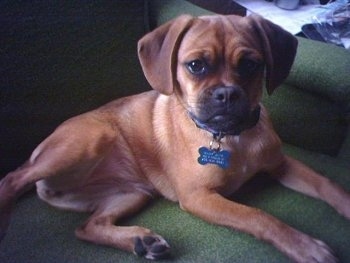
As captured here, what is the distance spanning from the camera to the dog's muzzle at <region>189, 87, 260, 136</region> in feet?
4.25

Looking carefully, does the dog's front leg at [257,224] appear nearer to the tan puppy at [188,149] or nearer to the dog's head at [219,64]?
the tan puppy at [188,149]

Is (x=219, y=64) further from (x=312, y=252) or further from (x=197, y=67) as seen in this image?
(x=312, y=252)

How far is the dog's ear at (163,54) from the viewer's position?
1.40 m

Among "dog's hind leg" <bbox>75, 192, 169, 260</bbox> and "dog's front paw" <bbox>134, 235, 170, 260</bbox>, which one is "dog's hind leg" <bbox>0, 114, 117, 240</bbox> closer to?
"dog's hind leg" <bbox>75, 192, 169, 260</bbox>

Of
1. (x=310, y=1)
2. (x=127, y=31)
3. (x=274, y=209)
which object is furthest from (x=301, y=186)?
(x=310, y=1)

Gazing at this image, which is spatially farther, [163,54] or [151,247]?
[163,54]

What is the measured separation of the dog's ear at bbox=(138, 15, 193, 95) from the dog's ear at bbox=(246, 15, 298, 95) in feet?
0.84

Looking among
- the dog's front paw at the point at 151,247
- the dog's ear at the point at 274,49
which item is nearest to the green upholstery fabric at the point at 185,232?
the dog's front paw at the point at 151,247

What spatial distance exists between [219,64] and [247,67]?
0.09 metres

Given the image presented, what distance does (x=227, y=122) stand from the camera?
134cm

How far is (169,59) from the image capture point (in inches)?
55.1

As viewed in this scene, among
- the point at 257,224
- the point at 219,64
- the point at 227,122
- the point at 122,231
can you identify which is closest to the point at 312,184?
the point at 257,224

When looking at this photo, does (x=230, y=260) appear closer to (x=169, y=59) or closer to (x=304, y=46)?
(x=169, y=59)

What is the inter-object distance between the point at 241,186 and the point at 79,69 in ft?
2.82
